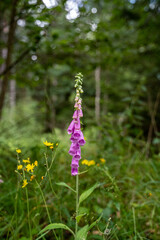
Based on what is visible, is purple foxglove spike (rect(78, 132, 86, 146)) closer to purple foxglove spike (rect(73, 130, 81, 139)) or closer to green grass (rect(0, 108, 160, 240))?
purple foxglove spike (rect(73, 130, 81, 139))

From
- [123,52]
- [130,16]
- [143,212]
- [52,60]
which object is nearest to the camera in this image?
[143,212]

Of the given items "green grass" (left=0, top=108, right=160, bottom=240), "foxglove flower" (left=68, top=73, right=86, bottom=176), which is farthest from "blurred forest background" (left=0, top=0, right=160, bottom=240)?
"foxglove flower" (left=68, top=73, right=86, bottom=176)

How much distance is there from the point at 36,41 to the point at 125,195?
227cm

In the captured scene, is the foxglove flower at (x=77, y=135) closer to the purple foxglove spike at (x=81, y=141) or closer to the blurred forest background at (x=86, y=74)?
the purple foxglove spike at (x=81, y=141)

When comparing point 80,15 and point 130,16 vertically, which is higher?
point 130,16

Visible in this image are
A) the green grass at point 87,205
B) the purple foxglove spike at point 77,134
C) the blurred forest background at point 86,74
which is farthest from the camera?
the blurred forest background at point 86,74

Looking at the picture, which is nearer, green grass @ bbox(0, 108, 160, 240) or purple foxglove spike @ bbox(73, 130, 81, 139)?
purple foxglove spike @ bbox(73, 130, 81, 139)

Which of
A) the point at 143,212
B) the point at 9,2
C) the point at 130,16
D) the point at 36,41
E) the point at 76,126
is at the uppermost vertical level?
the point at 130,16

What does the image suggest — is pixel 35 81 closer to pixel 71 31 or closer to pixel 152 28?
pixel 71 31

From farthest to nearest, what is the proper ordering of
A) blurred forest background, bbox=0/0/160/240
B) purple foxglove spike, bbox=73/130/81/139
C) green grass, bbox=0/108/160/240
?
blurred forest background, bbox=0/0/160/240, green grass, bbox=0/108/160/240, purple foxglove spike, bbox=73/130/81/139

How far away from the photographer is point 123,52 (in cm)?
356

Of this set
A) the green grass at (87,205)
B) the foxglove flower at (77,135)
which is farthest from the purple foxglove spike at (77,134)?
the green grass at (87,205)

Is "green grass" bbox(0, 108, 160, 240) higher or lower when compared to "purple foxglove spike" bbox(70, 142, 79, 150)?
lower

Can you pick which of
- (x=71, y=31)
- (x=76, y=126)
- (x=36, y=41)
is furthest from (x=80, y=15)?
(x=76, y=126)
